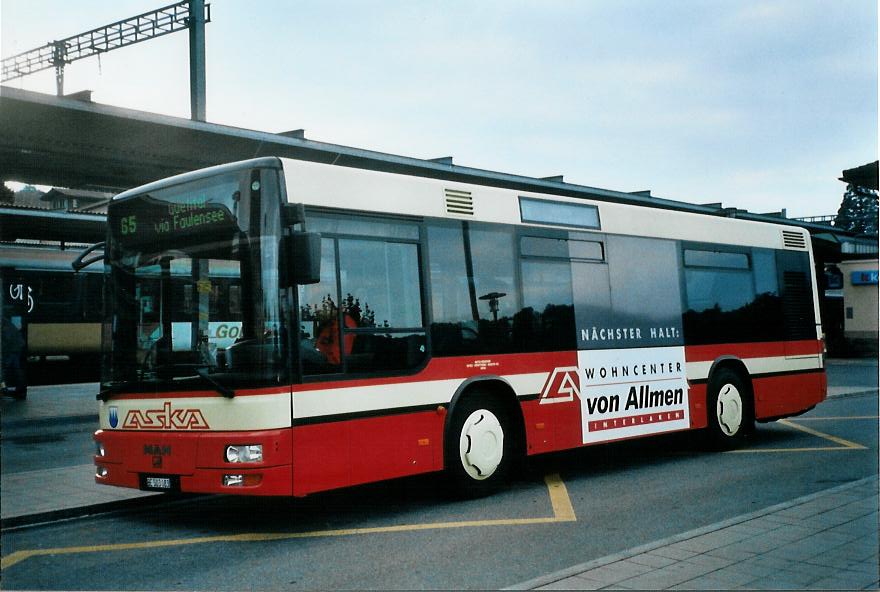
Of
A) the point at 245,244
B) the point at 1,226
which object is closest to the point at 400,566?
the point at 245,244

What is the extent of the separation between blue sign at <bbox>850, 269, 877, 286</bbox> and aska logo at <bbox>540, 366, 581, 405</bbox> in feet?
105

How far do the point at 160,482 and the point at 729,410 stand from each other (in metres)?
7.43

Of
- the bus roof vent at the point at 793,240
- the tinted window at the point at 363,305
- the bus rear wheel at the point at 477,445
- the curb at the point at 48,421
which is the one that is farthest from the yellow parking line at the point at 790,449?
the curb at the point at 48,421

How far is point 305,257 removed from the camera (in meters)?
6.88

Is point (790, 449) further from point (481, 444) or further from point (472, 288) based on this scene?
point (472, 288)

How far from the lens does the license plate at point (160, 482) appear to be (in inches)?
281

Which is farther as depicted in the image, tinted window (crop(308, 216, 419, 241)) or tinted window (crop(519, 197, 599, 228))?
tinted window (crop(519, 197, 599, 228))

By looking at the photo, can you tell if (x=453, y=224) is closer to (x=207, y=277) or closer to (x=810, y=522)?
(x=207, y=277)

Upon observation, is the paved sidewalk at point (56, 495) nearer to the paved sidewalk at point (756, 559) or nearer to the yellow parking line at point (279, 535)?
the yellow parking line at point (279, 535)

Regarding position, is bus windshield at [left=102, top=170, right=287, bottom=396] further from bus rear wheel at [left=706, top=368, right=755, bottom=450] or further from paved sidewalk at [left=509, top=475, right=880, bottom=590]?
bus rear wheel at [left=706, top=368, right=755, bottom=450]

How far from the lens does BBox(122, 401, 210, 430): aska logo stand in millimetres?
7095

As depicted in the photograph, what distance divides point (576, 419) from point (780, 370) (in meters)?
4.45

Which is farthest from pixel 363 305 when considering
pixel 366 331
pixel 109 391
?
pixel 109 391

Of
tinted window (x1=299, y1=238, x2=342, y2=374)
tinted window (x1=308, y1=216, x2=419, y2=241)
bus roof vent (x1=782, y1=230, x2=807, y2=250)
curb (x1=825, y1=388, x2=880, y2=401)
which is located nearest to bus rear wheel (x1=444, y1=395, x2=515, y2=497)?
tinted window (x1=299, y1=238, x2=342, y2=374)
